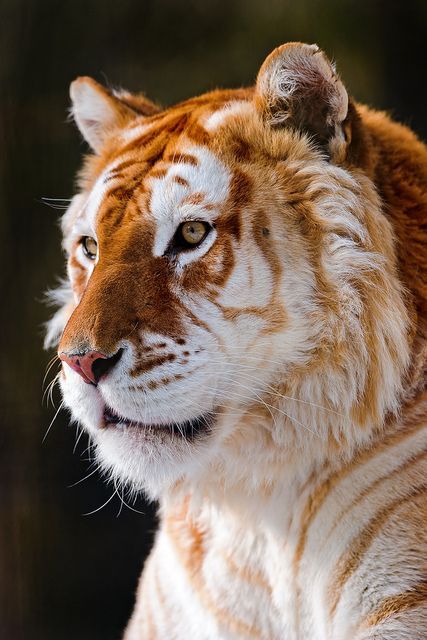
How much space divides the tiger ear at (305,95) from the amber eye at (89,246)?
0.23 m

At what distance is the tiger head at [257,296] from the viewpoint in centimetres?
85

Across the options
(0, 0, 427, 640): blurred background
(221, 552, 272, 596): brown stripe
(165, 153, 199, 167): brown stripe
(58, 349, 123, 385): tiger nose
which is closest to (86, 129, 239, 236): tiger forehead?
(165, 153, 199, 167): brown stripe

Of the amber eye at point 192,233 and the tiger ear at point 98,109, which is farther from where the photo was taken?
the tiger ear at point 98,109

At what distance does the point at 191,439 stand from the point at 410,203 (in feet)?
1.09

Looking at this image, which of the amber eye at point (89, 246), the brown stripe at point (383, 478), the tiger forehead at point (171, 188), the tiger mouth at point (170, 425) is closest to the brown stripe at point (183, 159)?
the tiger forehead at point (171, 188)

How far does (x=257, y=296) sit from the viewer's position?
0.87m

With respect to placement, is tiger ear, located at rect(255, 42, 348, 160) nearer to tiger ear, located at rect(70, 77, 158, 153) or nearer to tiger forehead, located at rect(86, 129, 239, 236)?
tiger forehead, located at rect(86, 129, 239, 236)

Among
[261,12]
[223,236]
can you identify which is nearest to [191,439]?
[223,236]

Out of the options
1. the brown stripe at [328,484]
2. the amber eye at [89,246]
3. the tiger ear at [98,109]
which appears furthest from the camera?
the tiger ear at [98,109]

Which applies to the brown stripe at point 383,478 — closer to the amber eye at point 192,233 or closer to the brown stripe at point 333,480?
the brown stripe at point 333,480

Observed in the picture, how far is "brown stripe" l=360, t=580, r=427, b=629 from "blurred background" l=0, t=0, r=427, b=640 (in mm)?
521

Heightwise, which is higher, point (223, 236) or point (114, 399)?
point (223, 236)

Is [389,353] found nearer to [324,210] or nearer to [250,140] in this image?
[324,210]

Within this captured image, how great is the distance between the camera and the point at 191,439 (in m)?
0.88
